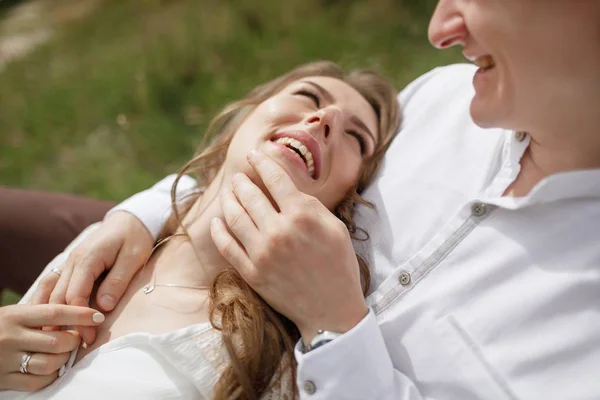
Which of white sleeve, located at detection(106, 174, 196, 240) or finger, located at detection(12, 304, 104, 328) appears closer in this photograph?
finger, located at detection(12, 304, 104, 328)

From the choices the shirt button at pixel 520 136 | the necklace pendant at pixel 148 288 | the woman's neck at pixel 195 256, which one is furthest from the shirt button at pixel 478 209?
the necklace pendant at pixel 148 288

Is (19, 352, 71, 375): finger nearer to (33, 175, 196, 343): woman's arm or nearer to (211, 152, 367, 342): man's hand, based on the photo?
(33, 175, 196, 343): woman's arm

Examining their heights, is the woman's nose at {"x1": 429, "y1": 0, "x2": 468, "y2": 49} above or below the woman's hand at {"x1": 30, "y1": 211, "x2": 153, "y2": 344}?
above

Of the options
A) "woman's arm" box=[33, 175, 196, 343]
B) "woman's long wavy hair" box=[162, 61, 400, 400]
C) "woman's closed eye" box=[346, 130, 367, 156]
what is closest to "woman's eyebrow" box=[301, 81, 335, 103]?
"woman's closed eye" box=[346, 130, 367, 156]

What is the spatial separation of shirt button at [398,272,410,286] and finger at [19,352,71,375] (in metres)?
0.82

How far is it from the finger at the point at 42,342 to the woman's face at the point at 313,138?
0.57 metres

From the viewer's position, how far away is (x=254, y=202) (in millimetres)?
1227

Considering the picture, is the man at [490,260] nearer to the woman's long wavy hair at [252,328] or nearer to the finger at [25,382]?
the woman's long wavy hair at [252,328]

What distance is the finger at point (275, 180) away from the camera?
1198mm

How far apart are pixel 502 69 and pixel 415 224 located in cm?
45

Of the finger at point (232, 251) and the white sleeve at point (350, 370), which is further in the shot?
the finger at point (232, 251)

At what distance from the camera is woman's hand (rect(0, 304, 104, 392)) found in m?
1.27

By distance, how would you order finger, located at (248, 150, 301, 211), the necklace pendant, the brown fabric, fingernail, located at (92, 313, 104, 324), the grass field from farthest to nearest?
the grass field → the brown fabric → the necklace pendant → fingernail, located at (92, 313, 104, 324) → finger, located at (248, 150, 301, 211)

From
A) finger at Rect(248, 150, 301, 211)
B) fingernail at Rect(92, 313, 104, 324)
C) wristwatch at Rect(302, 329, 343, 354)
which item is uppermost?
finger at Rect(248, 150, 301, 211)
